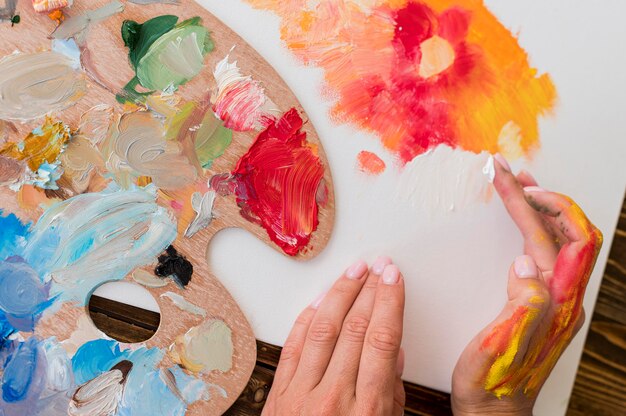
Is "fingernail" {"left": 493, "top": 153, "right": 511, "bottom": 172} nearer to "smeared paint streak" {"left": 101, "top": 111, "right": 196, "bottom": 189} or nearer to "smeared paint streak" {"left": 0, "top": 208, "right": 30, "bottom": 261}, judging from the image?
"smeared paint streak" {"left": 101, "top": 111, "right": 196, "bottom": 189}

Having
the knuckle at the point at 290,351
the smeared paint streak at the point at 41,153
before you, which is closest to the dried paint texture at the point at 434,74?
the knuckle at the point at 290,351

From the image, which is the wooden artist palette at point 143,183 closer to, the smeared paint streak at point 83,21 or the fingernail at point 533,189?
the smeared paint streak at point 83,21

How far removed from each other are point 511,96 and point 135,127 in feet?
2.01

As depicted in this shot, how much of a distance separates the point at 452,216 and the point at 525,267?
0.45 feet

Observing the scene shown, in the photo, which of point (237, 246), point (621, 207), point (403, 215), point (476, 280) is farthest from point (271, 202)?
point (621, 207)

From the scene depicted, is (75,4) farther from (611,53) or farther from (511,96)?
(611,53)

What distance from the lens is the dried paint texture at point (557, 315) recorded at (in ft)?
2.76

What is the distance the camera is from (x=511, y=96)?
0.88 metres

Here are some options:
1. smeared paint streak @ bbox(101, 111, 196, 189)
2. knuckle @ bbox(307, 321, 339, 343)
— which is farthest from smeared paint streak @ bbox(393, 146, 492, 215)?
smeared paint streak @ bbox(101, 111, 196, 189)

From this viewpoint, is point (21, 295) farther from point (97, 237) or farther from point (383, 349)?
point (383, 349)

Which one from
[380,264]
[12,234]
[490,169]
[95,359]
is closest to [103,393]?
[95,359]

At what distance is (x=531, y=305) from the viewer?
83 cm

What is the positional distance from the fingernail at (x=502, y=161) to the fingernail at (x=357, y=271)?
27cm

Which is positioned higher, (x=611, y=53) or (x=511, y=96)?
(x=611, y=53)
